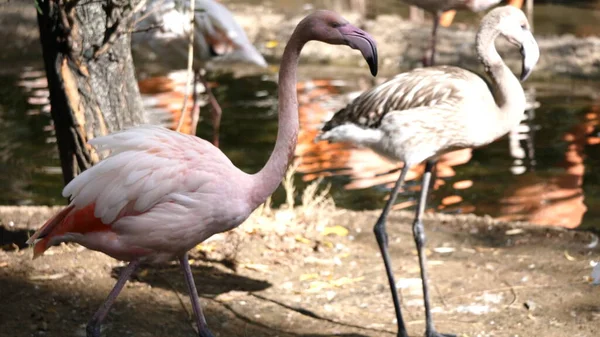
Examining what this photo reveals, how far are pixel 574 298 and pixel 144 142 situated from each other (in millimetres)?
2403

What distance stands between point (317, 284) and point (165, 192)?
1660 millimetres

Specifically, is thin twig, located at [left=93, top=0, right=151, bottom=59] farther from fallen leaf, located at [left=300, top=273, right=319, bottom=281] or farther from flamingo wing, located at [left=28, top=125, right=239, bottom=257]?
fallen leaf, located at [left=300, top=273, right=319, bottom=281]

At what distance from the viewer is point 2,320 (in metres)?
3.90

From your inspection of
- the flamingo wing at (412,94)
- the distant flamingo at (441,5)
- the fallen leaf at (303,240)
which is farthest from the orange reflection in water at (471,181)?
the flamingo wing at (412,94)

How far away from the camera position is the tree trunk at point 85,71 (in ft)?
14.4

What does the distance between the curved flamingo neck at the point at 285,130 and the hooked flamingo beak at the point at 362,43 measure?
0.66ft

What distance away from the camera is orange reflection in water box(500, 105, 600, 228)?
20.5 feet

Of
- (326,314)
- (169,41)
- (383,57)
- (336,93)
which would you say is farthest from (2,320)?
(383,57)

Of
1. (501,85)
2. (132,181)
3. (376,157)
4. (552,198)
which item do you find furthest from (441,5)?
(132,181)

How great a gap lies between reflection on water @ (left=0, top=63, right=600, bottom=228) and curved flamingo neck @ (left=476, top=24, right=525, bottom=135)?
1.04m

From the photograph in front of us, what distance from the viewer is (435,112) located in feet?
14.4

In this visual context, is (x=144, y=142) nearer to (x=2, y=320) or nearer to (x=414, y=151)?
(x=2, y=320)

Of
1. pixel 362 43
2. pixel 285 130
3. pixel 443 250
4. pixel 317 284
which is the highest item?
pixel 362 43

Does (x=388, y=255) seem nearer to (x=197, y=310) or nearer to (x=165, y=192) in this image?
(x=197, y=310)
